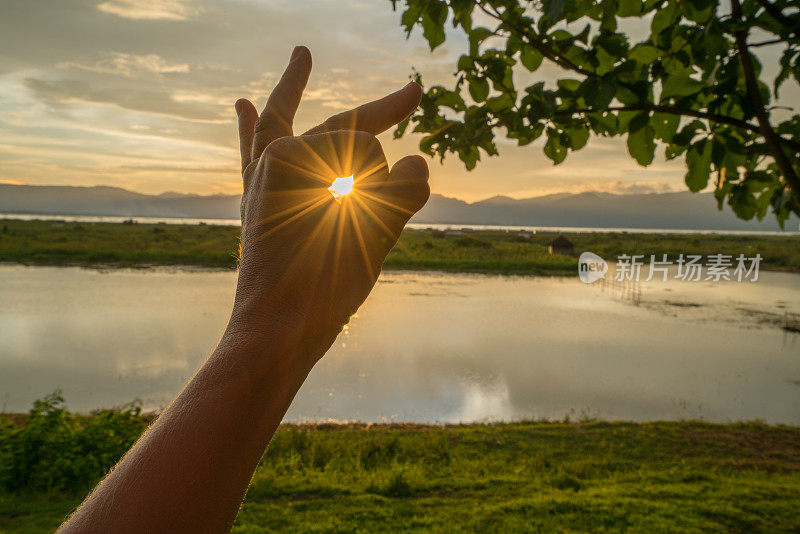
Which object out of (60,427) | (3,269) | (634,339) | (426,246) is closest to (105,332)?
(60,427)

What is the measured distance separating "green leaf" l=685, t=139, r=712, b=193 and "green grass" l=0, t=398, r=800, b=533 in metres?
3.67

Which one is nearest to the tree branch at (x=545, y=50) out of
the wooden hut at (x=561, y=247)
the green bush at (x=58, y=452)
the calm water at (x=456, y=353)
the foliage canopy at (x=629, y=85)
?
the foliage canopy at (x=629, y=85)

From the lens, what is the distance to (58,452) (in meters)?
5.86

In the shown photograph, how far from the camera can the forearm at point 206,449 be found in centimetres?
57

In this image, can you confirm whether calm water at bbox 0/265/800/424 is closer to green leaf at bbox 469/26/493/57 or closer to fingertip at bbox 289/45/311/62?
green leaf at bbox 469/26/493/57

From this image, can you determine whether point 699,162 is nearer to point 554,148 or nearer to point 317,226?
point 554,148

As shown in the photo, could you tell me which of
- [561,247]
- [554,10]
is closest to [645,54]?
[554,10]

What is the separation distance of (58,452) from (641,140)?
264 inches

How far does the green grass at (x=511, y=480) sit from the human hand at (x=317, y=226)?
454cm

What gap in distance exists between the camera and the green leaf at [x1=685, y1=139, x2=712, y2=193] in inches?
91.0

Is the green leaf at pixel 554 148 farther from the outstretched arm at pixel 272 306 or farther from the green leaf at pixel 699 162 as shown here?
the outstretched arm at pixel 272 306

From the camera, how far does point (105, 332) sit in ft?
57.0

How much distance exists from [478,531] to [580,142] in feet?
12.3

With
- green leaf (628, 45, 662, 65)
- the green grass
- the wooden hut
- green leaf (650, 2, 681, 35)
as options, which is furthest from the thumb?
the wooden hut
